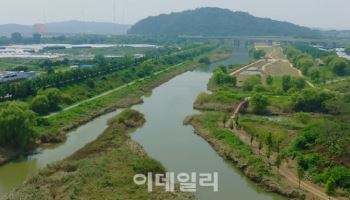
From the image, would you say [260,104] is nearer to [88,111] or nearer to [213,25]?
[88,111]

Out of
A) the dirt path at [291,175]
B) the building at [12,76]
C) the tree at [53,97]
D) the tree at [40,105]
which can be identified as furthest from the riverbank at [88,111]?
the dirt path at [291,175]

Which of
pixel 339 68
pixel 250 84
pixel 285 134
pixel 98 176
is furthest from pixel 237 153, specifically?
pixel 339 68

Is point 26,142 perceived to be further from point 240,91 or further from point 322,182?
point 240,91

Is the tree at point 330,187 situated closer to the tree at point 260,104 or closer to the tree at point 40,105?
the tree at point 260,104

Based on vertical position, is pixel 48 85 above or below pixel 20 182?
above

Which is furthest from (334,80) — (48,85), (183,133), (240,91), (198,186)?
(198,186)

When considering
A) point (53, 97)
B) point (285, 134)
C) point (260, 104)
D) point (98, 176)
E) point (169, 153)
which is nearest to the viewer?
point (98, 176)

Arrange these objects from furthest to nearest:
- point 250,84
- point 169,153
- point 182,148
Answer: point 250,84
point 182,148
point 169,153
